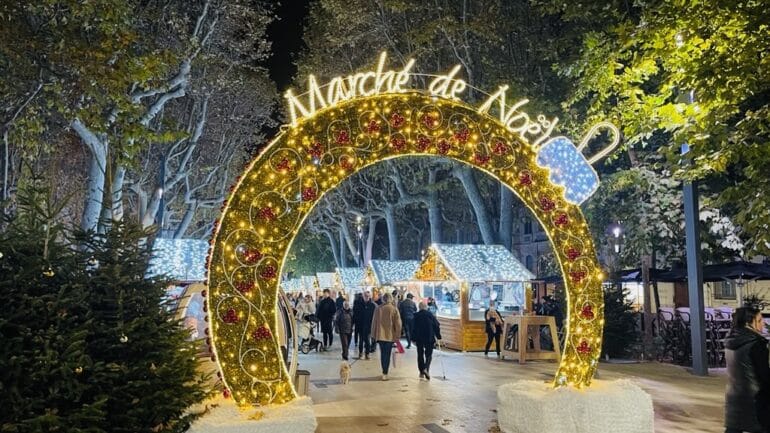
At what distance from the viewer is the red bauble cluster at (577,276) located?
25.4 ft

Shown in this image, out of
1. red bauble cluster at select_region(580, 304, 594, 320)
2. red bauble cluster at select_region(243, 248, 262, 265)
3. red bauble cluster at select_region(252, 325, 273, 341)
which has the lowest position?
red bauble cluster at select_region(252, 325, 273, 341)

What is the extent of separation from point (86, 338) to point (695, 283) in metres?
12.9

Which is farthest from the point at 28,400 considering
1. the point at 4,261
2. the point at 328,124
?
the point at 328,124

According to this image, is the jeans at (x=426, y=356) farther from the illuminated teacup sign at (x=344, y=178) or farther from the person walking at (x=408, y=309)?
the illuminated teacup sign at (x=344, y=178)

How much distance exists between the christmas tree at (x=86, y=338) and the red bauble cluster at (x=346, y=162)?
2154 mm

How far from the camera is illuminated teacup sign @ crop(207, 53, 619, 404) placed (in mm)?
6277

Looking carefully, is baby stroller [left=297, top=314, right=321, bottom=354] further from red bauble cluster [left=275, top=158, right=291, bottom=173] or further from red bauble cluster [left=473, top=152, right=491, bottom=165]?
red bauble cluster [left=275, top=158, right=291, bottom=173]

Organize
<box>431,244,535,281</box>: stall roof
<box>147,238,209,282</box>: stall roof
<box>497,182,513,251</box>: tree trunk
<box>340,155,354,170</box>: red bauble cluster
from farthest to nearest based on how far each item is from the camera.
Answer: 1. <box>497,182,513,251</box>: tree trunk
2. <box>431,244,535,281</box>: stall roof
3. <box>147,238,209,282</box>: stall roof
4. <box>340,155,354,170</box>: red bauble cluster

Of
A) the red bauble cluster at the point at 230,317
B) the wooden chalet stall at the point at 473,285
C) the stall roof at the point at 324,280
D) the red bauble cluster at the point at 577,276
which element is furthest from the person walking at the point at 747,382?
the stall roof at the point at 324,280

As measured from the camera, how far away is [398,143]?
7109 millimetres

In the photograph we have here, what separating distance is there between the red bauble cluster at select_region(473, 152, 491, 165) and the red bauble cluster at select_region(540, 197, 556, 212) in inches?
32.3

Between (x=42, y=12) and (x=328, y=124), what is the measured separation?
765 cm

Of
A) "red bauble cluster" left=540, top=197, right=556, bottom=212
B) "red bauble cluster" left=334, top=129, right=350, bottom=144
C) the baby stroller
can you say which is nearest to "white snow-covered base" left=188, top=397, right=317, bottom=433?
"red bauble cluster" left=334, top=129, right=350, bottom=144

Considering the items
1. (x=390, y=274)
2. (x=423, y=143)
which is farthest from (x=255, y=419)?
(x=390, y=274)
